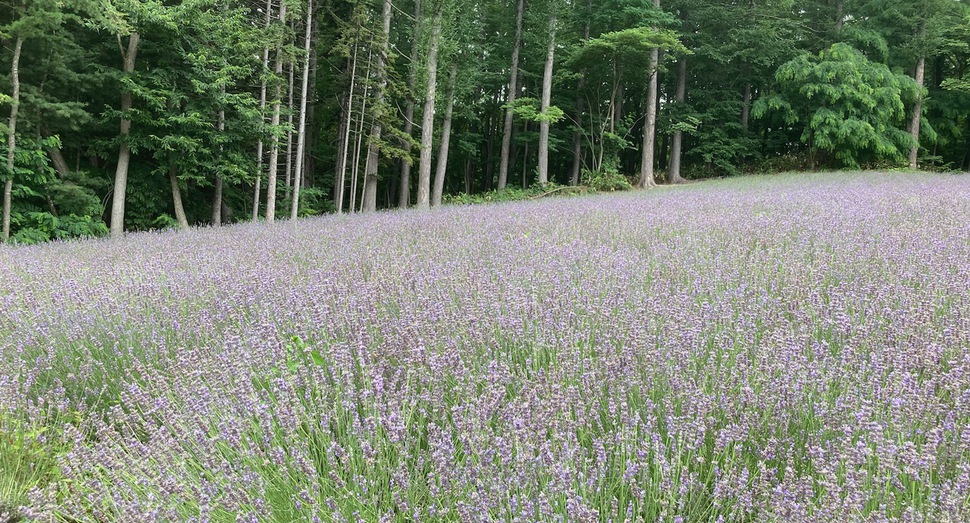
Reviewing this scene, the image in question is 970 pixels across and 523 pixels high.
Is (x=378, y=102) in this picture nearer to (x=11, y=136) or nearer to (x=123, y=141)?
(x=123, y=141)

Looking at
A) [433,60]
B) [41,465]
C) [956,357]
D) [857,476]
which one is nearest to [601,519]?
[857,476]

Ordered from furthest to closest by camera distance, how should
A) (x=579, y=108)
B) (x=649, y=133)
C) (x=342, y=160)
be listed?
(x=579, y=108), (x=649, y=133), (x=342, y=160)

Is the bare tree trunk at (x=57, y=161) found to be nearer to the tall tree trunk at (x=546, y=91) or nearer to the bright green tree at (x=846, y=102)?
the tall tree trunk at (x=546, y=91)

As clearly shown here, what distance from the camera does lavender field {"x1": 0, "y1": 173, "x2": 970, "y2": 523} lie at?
142cm

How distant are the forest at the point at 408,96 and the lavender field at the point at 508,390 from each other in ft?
29.0

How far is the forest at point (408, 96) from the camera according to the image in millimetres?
11211

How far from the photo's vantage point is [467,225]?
6.99 meters

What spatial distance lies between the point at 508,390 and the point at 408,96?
55.8 ft

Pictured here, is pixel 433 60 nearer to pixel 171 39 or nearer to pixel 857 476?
pixel 171 39

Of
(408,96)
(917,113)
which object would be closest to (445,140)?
(408,96)

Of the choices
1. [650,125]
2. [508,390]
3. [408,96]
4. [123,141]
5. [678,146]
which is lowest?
[508,390]

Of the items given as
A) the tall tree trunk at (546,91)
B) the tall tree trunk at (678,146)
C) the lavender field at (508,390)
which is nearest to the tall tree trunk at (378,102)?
the tall tree trunk at (546,91)

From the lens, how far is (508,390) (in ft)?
6.90

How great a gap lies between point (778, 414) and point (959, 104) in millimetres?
32796
